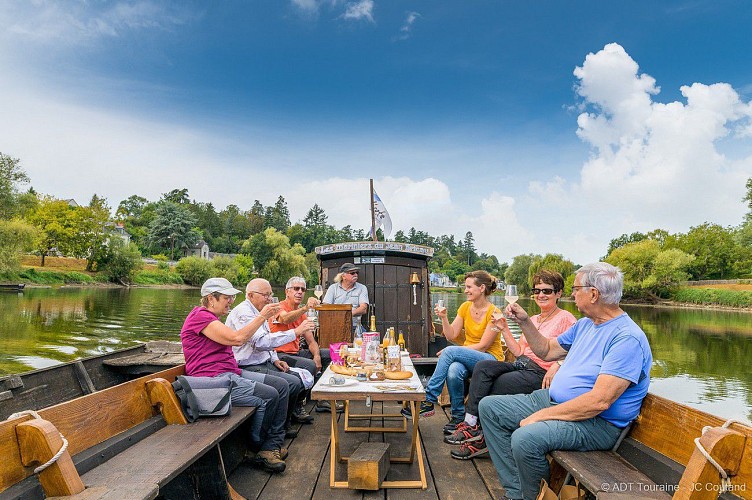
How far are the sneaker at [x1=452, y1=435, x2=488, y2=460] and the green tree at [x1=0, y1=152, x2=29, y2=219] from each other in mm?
47445

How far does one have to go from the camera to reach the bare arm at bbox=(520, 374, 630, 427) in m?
2.49

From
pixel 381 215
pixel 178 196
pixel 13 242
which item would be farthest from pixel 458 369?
pixel 178 196

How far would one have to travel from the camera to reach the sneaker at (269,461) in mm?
3482

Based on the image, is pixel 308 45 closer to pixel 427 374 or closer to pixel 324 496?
pixel 427 374

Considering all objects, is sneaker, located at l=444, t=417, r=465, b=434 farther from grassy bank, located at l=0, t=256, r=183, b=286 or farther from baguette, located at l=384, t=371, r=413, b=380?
grassy bank, located at l=0, t=256, r=183, b=286

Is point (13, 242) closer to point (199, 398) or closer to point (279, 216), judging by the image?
point (199, 398)

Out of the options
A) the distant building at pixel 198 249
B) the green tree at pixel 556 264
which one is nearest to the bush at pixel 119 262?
the distant building at pixel 198 249

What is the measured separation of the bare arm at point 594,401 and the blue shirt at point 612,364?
4 cm

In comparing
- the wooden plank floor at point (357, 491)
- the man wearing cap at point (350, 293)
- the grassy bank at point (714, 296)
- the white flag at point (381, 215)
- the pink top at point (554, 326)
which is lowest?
the grassy bank at point (714, 296)

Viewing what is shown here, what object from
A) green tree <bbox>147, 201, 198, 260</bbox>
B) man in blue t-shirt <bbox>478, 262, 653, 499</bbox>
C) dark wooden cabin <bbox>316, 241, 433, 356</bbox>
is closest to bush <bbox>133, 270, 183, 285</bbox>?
green tree <bbox>147, 201, 198, 260</bbox>

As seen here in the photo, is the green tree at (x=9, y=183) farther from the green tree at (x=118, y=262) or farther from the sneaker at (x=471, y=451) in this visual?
the sneaker at (x=471, y=451)

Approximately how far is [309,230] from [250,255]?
37067 mm

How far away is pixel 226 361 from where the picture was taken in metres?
3.55

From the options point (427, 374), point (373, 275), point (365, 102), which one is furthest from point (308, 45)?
point (427, 374)
